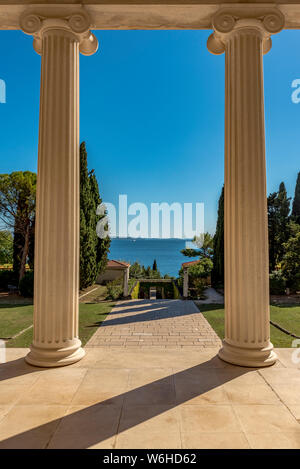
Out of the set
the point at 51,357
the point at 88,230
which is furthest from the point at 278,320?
the point at 88,230

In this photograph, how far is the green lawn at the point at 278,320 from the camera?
40.6 feet

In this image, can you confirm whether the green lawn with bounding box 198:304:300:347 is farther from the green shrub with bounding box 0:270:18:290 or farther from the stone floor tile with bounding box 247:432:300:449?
the green shrub with bounding box 0:270:18:290

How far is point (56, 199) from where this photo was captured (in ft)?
26.0

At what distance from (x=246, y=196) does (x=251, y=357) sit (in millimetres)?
4374

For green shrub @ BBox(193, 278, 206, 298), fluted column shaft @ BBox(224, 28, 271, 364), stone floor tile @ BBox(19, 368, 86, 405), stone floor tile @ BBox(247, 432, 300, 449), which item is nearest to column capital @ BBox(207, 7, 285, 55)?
fluted column shaft @ BBox(224, 28, 271, 364)

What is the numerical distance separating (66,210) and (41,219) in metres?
0.73

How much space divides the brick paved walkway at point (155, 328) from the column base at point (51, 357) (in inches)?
146

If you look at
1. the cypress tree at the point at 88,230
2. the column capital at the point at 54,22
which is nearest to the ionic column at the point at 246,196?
the column capital at the point at 54,22

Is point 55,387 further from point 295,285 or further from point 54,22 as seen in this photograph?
point 295,285

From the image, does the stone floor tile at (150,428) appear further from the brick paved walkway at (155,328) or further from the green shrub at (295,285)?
the green shrub at (295,285)

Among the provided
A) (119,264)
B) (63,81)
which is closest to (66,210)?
(63,81)

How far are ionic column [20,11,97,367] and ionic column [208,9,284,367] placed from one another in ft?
14.3

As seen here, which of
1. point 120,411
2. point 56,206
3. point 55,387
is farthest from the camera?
point 56,206

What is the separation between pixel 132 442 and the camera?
447cm
